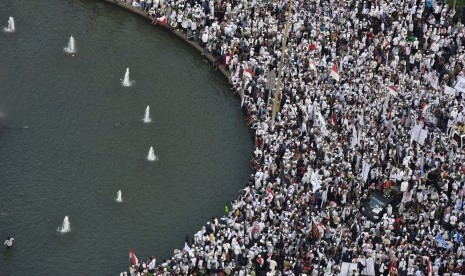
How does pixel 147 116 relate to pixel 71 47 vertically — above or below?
below

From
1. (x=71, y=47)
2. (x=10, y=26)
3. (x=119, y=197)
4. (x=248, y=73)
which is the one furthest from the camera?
(x=10, y=26)

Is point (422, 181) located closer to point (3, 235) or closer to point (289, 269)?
point (289, 269)

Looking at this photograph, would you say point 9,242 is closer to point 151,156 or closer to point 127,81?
point 151,156

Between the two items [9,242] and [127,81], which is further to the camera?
[127,81]

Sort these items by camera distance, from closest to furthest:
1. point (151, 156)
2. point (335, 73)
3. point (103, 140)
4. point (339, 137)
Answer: point (339, 137), point (151, 156), point (103, 140), point (335, 73)

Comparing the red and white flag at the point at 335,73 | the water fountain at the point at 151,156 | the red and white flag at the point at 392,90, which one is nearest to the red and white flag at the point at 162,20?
the red and white flag at the point at 335,73

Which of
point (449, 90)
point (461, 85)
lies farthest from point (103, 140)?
point (461, 85)

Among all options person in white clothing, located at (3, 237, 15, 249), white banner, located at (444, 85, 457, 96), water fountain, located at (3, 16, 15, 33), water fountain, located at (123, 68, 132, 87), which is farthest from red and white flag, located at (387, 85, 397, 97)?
water fountain, located at (3, 16, 15, 33)
